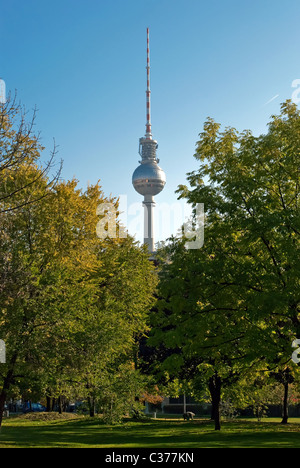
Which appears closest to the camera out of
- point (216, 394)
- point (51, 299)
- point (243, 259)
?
point (243, 259)

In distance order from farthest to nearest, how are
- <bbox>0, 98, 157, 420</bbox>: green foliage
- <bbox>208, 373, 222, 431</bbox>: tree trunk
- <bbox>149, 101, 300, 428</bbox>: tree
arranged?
<bbox>208, 373, 222, 431</bbox>: tree trunk → <bbox>0, 98, 157, 420</bbox>: green foliage → <bbox>149, 101, 300, 428</bbox>: tree

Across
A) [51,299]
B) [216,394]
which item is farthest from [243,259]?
[216,394]

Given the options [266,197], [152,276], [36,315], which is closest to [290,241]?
[266,197]

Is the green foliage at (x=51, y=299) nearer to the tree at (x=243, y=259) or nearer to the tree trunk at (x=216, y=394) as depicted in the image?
the tree at (x=243, y=259)

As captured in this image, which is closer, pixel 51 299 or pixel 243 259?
pixel 243 259

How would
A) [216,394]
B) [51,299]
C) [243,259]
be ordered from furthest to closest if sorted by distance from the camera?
[216,394] < [51,299] < [243,259]

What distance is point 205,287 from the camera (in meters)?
19.7

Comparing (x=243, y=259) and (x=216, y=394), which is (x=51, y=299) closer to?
(x=243, y=259)

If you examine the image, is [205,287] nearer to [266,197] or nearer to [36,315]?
[266,197]

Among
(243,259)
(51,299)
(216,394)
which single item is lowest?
(216,394)

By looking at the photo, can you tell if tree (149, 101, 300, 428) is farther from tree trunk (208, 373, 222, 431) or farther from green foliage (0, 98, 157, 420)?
tree trunk (208, 373, 222, 431)

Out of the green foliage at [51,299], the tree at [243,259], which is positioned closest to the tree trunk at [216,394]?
the green foliage at [51,299]

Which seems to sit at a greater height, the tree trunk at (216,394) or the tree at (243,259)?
the tree at (243,259)

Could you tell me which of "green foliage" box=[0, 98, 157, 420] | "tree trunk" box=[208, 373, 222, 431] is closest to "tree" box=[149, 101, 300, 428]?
"green foliage" box=[0, 98, 157, 420]
